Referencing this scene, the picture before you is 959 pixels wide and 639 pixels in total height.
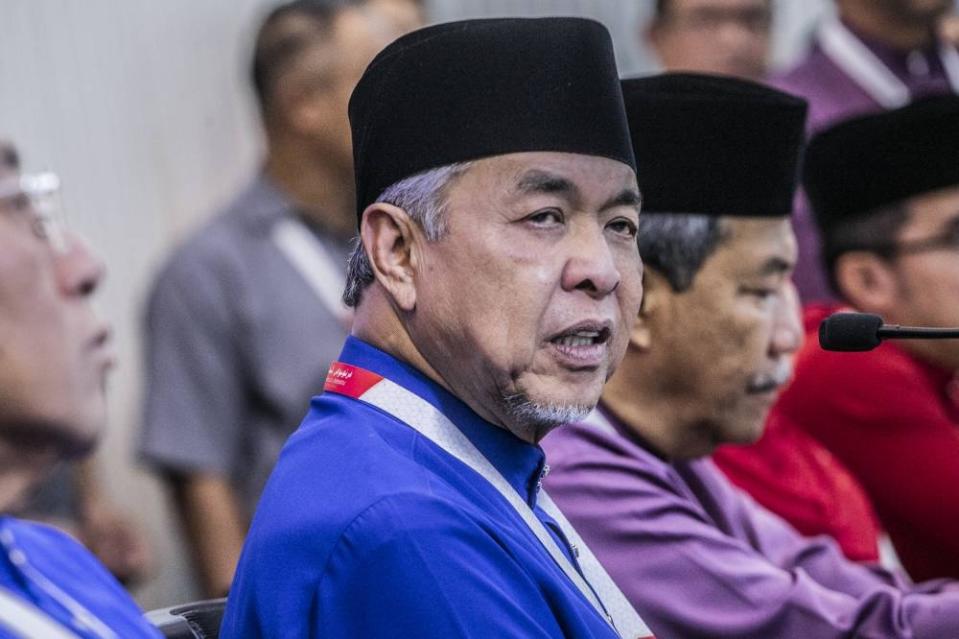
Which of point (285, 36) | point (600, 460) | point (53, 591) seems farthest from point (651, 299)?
point (285, 36)

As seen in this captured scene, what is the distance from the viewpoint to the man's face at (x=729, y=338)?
315 centimetres

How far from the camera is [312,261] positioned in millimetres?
4957

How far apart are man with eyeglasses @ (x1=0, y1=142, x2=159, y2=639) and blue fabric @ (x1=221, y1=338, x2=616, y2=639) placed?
0.82 ft

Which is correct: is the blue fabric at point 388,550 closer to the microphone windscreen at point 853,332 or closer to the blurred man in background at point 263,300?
the microphone windscreen at point 853,332

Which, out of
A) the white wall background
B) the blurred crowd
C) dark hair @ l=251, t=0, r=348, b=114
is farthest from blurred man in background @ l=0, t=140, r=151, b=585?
dark hair @ l=251, t=0, r=348, b=114

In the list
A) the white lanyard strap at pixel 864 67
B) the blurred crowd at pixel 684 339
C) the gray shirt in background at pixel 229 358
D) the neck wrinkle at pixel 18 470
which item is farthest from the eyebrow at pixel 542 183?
the white lanyard strap at pixel 864 67

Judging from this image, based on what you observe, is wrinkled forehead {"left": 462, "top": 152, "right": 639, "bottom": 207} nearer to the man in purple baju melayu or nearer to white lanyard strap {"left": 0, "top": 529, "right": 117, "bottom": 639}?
the man in purple baju melayu

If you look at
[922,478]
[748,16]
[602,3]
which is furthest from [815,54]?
[922,478]

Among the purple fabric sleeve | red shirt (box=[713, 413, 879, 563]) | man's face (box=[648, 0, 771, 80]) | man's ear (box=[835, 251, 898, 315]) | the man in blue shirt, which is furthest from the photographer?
man's face (box=[648, 0, 771, 80])

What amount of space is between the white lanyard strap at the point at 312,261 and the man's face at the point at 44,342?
2.40 metres

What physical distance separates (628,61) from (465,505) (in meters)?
4.73

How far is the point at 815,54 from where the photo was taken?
560cm

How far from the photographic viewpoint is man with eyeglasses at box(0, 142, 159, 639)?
7.64ft

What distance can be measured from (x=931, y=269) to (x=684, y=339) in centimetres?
94
